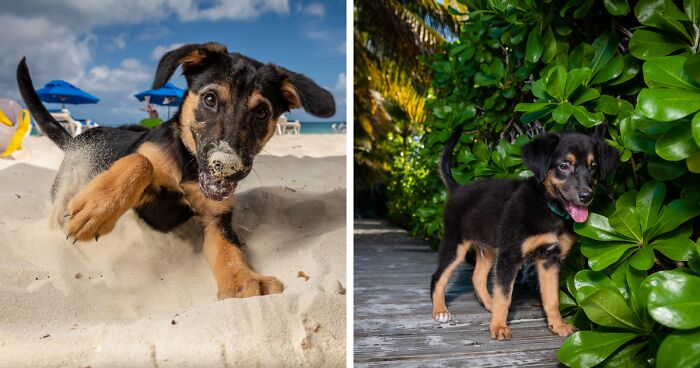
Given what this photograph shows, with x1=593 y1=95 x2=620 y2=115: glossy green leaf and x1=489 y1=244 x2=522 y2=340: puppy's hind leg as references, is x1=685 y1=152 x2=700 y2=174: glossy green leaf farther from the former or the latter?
x1=489 y1=244 x2=522 y2=340: puppy's hind leg

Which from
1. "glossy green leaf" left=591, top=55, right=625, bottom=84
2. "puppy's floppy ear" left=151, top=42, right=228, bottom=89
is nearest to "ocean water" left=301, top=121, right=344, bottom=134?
"puppy's floppy ear" left=151, top=42, right=228, bottom=89

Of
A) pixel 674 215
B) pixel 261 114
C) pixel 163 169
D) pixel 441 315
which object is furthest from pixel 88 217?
pixel 674 215

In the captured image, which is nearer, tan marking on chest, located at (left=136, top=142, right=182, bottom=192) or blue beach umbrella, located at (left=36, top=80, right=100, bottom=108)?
blue beach umbrella, located at (left=36, top=80, right=100, bottom=108)

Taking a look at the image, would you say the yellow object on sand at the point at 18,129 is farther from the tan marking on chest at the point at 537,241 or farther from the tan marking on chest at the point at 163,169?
the tan marking on chest at the point at 537,241

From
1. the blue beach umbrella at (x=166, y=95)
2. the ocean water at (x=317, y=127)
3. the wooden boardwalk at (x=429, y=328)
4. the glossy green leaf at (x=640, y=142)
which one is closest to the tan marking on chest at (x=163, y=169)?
the blue beach umbrella at (x=166, y=95)

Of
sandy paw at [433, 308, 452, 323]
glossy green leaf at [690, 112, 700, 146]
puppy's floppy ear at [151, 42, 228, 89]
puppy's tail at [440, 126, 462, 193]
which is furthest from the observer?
puppy's tail at [440, 126, 462, 193]

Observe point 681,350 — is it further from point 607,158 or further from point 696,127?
point 607,158

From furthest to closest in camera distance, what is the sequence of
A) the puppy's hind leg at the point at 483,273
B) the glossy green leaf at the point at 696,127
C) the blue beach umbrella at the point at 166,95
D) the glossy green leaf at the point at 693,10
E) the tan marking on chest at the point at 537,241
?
the puppy's hind leg at the point at 483,273 → the tan marking on chest at the point at 537,241 → the blue beach umbrella at the point at 166,95 → the glossy green leaf at the point at 693,10 → the glossy green leaf at the point at 696,127
